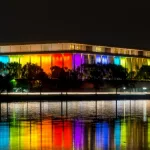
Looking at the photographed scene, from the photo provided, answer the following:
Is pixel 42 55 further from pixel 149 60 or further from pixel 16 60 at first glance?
pixel 149 60

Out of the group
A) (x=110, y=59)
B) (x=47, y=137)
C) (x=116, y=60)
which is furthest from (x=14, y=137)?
(x=116, y=60)

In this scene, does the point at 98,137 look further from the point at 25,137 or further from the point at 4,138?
the point at 4,138

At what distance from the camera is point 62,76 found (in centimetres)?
10744

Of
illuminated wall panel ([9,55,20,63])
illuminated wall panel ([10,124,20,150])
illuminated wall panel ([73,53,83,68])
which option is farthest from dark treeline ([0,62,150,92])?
illuminated wall panel ([10,124,20,150])

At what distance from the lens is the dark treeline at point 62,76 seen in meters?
107

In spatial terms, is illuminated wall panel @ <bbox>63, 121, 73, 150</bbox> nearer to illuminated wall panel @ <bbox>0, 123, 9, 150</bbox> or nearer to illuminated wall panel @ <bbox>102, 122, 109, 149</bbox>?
illuminated wall panel @ <bbox>102, 122, 109, 149</bbox>

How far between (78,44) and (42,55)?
28.3 ft

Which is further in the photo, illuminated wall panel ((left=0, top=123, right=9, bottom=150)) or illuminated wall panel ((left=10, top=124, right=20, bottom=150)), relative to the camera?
illuminated wall panel ((left=10, top=124, right=20, bottom=150))

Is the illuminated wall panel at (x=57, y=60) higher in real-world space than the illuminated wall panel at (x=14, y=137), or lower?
higher

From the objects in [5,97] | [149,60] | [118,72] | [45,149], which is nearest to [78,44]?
[118,72]

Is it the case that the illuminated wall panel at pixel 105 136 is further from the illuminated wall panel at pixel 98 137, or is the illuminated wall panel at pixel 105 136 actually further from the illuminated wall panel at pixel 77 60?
the illuminated wall panel at pixel 77 60

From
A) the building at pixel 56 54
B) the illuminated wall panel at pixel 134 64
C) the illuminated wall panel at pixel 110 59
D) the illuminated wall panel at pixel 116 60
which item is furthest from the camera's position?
the illuminated wall panel at pixel 134 64

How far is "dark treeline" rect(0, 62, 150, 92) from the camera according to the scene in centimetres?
10731

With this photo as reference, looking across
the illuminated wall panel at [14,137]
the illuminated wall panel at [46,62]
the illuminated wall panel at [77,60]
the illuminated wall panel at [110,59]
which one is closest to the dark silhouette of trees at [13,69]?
the illuminated wall panel at [46,62]
